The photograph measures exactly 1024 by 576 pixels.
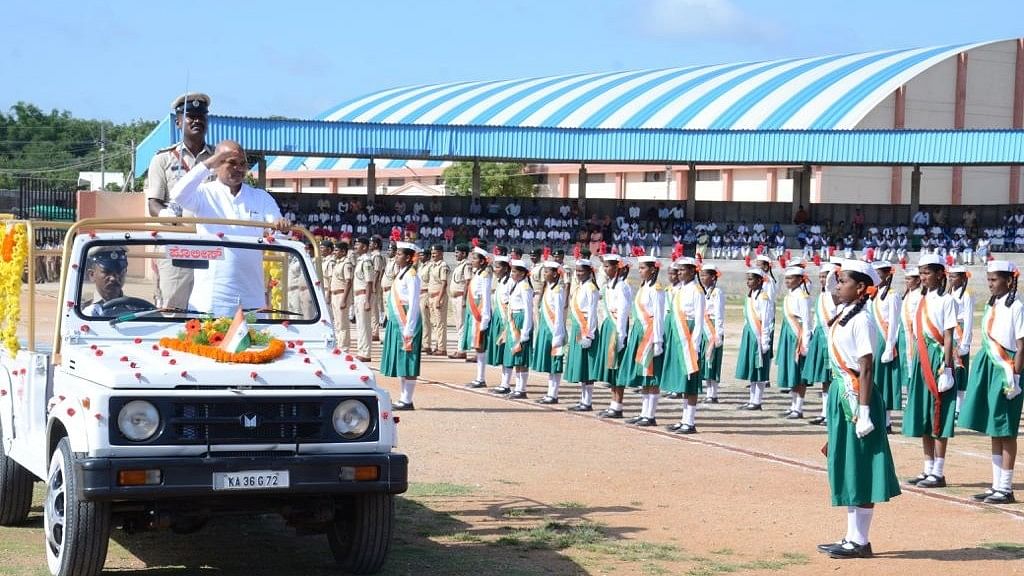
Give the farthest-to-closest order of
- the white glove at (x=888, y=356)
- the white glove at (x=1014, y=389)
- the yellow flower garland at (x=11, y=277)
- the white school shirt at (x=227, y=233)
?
the white glove at (x=888, y=356)
the white glove at (x=1014, y=389)
the yellow flower garland at (x=11, y=277)
the white school shirt at (x=227, y=233)

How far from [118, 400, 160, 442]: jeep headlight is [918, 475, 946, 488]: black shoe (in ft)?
22.3

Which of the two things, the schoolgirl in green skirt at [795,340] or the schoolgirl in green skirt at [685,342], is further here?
the schoolgirl in green skirt at [795,340]

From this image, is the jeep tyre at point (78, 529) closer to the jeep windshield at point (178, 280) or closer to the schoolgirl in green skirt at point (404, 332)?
the jeep windshield at point (178, 280)

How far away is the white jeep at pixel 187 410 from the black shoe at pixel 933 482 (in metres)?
5.51

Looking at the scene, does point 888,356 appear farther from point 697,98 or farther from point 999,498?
point 697,98

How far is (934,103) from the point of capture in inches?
2135

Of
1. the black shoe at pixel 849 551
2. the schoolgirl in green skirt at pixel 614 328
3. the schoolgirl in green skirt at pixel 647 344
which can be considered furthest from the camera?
the schoolgirl in green skirt at pixel 614 328

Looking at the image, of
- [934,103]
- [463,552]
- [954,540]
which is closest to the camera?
[463,552]

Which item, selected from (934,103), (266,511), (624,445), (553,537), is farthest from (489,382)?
(934,103)

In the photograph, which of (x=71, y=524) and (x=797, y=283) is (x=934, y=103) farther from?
(x=71, y=524)

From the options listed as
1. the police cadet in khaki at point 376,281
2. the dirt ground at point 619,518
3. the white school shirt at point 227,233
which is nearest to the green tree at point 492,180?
the police cadet in khaki at point 376,281

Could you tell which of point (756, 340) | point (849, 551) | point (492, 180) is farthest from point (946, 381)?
point (492, 180)

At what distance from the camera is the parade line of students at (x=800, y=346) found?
8.40 metres

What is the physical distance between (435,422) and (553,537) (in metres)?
5.93
